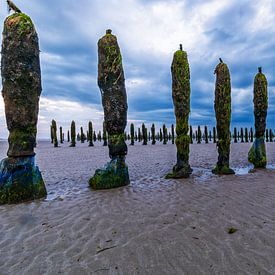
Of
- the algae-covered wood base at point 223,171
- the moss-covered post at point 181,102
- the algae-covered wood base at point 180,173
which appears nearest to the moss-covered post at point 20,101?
the algae-covered wood base at point 180,173

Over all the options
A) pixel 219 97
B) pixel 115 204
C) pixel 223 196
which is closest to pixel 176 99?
pixel 219 97

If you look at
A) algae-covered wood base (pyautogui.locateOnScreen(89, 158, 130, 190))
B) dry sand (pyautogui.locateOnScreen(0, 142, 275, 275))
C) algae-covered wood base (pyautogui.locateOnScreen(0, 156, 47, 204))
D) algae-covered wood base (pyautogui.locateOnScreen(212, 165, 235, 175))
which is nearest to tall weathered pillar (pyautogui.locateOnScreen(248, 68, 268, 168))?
algae-covered wood base (pyautogui.locateOnScreen(212, 165, 235, 175))

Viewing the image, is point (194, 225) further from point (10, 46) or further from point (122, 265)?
point (10, 46)

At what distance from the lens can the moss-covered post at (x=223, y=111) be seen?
10328 mm

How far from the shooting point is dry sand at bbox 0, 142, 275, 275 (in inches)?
119

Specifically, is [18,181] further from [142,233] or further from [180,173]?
[180,173]

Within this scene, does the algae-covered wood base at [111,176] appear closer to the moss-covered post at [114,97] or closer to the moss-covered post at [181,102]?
the moss-covered post at [114,97]

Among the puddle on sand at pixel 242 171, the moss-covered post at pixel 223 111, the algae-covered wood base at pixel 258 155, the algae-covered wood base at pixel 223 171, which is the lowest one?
the puddle on sand at pixel 242 171

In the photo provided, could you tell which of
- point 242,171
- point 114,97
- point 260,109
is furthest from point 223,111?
point 114,97

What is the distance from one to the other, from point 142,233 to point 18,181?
394 centimetres

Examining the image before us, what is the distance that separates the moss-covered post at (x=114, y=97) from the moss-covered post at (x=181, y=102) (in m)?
Answer: 2.35

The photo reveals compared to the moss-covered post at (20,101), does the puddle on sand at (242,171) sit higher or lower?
lower

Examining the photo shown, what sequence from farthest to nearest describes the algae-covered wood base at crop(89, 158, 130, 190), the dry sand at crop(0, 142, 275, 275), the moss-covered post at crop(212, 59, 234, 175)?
the moss-covered post at crop(212, 59, 234, 175) < the algae-covered wood base at crop(89, 158, 130, 190) < the dry sand at crop(0, 142, 275, 275)

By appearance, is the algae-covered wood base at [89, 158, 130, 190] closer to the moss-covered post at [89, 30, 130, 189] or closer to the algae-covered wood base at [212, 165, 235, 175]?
the moss-covered post at [89, 30, 130, 189]
